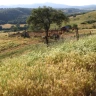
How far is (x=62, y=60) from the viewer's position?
8.04 meters

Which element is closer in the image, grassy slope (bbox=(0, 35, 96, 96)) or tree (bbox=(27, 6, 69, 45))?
grassy slope (bbox=(0, 35, 96, 96))

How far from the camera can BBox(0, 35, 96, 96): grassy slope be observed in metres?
5.48

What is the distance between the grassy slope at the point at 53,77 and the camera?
18.0 ft

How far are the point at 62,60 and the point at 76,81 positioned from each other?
6.50ft

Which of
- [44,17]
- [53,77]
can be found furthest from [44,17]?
[53,77]

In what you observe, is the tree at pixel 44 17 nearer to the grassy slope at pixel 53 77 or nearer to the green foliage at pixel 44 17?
the green foliage at pixel 44 17

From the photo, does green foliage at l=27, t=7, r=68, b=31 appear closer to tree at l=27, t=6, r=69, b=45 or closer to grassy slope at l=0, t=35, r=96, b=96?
tree at l=27, t=6, r=69, b=45

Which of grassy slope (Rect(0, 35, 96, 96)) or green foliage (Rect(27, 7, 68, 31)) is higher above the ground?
grassy slope (Rect(0, 35, 96, 96))

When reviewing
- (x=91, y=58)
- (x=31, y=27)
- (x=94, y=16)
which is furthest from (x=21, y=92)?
(x=94, y=16)

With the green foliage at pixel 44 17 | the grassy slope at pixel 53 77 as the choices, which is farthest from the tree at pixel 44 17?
the grassy slope at pixel 53 77

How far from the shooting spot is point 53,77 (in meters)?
6.25

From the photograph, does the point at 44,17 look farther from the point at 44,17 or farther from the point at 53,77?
the point at 53,77

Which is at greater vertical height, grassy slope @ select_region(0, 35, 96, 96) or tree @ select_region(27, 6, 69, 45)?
grassy slope @ select_region(0, 35, 96, 96)

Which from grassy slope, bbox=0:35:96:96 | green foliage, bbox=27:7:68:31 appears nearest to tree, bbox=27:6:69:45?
green foliage, bbox=27:7:68:31
